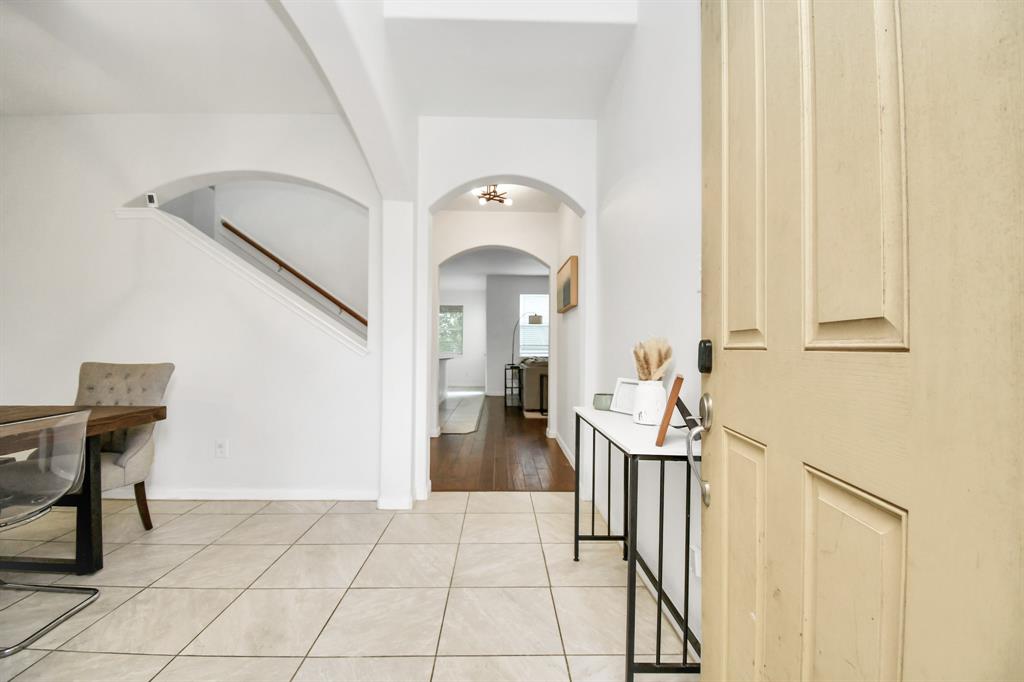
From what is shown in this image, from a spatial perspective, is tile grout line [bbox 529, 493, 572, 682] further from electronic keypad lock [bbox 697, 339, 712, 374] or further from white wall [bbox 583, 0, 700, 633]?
electronic keypad lock [bbox 697, 339, 712, 374]

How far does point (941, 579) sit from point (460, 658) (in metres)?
1.57

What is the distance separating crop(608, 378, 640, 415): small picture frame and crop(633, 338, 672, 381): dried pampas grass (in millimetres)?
269

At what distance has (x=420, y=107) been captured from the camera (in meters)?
3.09

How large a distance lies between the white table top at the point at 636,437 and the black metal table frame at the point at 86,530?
2.45 m

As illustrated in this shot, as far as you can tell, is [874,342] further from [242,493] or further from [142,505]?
[242,493]

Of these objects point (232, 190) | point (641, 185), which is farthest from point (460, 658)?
point (232, 190)

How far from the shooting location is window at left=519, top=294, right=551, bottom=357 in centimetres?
1060

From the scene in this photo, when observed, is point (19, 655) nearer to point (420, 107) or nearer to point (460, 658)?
point (460, 658)

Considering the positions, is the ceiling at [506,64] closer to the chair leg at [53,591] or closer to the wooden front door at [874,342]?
the wooden front door at [874,342]

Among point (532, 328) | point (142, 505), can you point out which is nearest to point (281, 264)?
point (142, 505)

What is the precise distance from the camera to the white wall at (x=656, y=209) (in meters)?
1.62

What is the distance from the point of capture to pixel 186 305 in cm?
327

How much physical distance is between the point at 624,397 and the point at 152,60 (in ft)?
11.1

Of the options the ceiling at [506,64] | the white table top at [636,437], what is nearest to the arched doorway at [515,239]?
the ceiling at [506,64]
